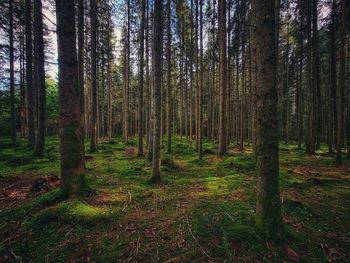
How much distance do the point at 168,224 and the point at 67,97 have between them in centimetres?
354

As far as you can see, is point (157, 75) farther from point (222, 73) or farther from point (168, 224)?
point (222, 73)

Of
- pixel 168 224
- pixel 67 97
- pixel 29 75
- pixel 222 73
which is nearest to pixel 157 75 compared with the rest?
pixel 67 97

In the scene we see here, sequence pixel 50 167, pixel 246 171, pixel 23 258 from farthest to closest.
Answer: pixel 50 167
pixel 246 171
pixel 23 258

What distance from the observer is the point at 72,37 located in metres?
4.98

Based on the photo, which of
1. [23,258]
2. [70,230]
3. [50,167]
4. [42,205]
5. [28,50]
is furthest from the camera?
[28,50]

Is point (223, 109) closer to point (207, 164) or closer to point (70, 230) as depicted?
point (207, 164)

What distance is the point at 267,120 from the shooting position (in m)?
3.33

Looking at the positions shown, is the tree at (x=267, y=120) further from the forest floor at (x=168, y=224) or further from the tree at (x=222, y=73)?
the tree at (x=222, y=73)

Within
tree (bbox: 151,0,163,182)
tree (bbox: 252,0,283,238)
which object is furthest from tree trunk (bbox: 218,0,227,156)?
tree (bbox: 252,0,283,238)

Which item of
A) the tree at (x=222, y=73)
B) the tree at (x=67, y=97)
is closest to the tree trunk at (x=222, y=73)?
the tree at (x=222, y=73)

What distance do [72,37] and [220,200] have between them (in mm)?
5261

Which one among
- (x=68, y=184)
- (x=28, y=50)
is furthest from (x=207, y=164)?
(x=28, y=50)

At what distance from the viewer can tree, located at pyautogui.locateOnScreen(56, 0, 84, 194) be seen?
16.0ft

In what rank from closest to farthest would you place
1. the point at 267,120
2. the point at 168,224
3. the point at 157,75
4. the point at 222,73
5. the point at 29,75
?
the point at 267,120 < the point at 168,224 < the point at 157,75 < the point at 222,73 < the point at 29,75
